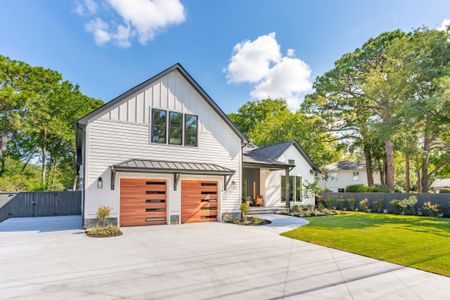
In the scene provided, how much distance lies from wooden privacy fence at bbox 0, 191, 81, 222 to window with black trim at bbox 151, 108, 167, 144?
7.57 m

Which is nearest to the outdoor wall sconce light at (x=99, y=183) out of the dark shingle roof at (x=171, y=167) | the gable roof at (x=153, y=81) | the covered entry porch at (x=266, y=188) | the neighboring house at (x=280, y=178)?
the dark shingle roof at (x=171, y=167)

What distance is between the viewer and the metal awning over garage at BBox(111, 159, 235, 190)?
10.5 meters

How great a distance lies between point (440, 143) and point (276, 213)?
633 inches

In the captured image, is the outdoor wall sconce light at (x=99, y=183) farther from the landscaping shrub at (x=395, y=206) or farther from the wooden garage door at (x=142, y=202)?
the landscaping shrub at (x=395, y=206)

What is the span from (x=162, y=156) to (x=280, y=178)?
9.60m

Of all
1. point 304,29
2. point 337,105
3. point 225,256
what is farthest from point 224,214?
point 337,105

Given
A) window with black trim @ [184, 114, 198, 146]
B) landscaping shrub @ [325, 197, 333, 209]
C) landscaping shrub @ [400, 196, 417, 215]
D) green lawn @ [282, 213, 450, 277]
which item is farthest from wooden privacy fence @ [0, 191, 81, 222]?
landscaping shrub @ [400, 196, 417, 215]

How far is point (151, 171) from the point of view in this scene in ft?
35.9

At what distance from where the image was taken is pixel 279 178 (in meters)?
18.6

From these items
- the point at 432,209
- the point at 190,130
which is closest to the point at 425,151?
the point at 432,209

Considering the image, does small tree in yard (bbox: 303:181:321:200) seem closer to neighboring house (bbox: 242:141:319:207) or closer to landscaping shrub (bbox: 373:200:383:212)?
neighboring house (bbox: 242:141:319:207)

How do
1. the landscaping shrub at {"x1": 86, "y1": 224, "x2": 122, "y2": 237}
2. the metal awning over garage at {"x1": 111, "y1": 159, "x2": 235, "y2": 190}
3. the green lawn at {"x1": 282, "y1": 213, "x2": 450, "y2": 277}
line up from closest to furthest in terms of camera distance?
the green lawn at {"x1": 282, "y1": 213, "x2": 450, "y2": 277} < the landscaping shrub at {"x1": 86, "y1": 224, "x2": 122, "y2": 237} < the metal awning over garage at {"x1": 111, "y1": 159, "x2": 235, "y2": 190}

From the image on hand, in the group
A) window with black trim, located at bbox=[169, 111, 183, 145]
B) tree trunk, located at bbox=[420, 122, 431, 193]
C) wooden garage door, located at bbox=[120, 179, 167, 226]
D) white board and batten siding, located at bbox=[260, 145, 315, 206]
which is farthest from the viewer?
white board and batten siding, located at bbox=[260, 145, 315, 206]

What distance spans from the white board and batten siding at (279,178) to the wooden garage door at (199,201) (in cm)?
584
